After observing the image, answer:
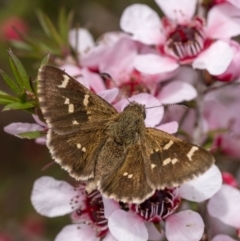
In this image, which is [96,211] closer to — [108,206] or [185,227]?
[108,206]

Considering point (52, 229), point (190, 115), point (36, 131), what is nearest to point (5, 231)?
point (52, 229)

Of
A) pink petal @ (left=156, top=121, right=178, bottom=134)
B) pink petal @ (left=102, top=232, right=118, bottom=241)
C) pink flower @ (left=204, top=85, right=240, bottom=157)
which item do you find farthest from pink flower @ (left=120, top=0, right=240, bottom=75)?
pink petal @ (left=102, top=232, right=118, bottom=241)

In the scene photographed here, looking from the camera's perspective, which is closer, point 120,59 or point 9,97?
point 9,97

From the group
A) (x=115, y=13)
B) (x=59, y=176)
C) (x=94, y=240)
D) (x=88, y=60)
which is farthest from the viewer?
(x=115, y=13)

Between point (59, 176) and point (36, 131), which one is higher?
point (36, 131)

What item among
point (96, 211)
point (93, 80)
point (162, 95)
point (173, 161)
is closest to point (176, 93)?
point (162, 95)

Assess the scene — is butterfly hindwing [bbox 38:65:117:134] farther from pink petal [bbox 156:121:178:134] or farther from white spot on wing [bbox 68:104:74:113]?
pink petal [bbox 156:121:178:134]

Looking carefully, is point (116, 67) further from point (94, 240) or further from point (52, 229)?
point (52, 229)
